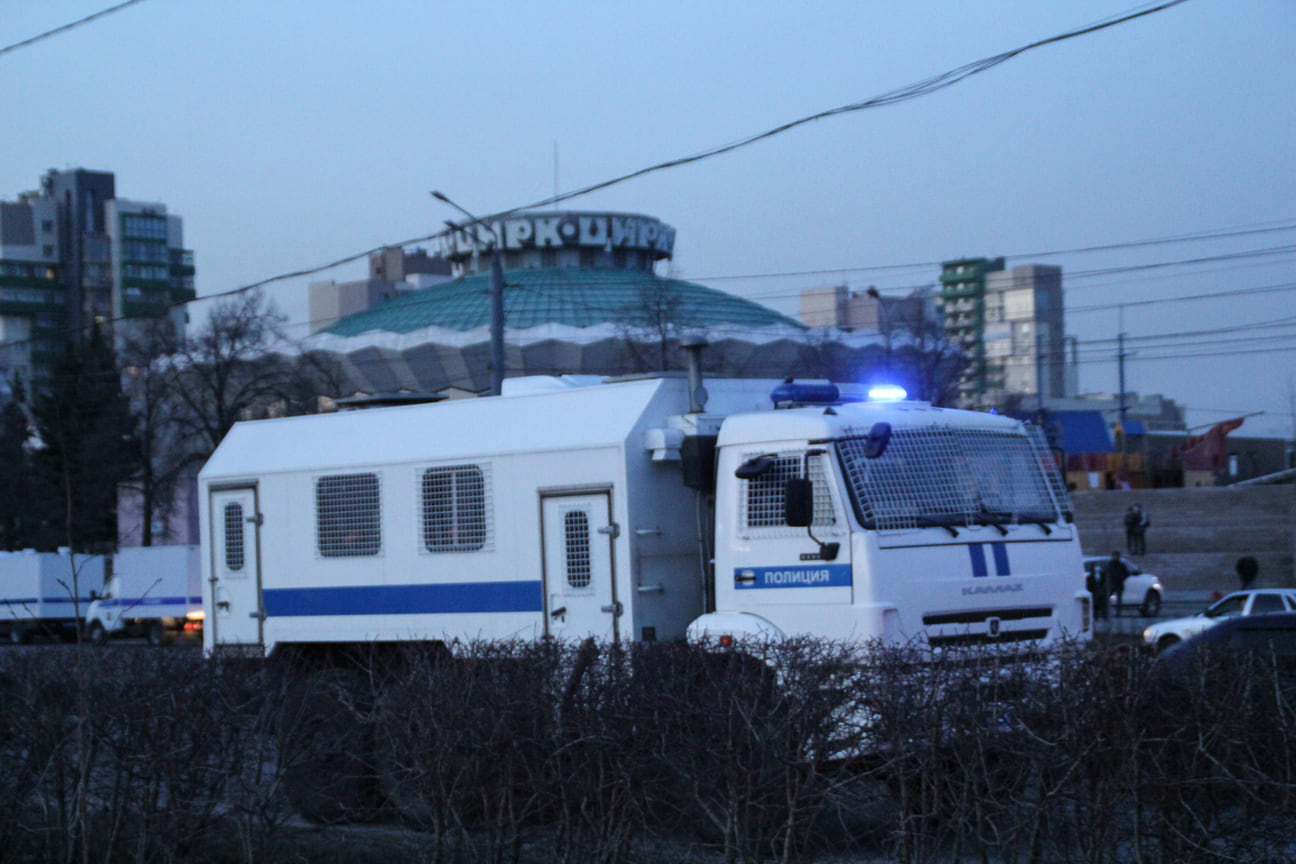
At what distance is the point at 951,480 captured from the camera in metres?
9.96

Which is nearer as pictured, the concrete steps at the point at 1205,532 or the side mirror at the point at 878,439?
the side mirror at the point at 878,439

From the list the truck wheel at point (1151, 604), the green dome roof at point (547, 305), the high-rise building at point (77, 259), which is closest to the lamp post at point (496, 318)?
the truck wheel at point (1151, 604)

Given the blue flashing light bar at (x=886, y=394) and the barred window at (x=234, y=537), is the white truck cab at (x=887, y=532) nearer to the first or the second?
the blue flashing light bar at (x=886, y=394)

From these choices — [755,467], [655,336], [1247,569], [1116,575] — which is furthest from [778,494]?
[655,336]

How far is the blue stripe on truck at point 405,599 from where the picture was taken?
11.1 meters

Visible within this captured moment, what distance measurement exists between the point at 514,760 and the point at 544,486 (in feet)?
12.9

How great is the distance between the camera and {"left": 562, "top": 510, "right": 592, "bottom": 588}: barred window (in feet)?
35.1

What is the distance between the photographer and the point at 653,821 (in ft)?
23.0

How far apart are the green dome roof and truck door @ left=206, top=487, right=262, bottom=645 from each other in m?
61.1

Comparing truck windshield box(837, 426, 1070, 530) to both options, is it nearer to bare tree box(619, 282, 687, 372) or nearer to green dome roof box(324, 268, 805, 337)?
bare tree box(619, 282, 687, 372)

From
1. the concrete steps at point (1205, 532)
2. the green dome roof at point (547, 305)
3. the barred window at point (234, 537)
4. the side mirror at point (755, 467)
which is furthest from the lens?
the green dome roof at point (547, 305)

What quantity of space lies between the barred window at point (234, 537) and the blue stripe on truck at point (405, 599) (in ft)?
1.65

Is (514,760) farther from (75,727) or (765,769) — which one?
(75,727)

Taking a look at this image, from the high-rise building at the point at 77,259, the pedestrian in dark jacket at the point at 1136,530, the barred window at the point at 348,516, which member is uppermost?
the high-rise building at the point at 77,259
